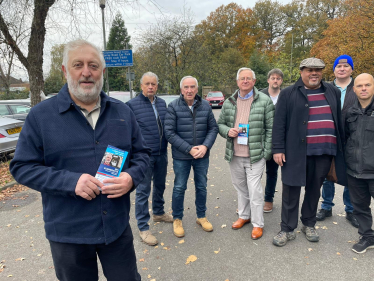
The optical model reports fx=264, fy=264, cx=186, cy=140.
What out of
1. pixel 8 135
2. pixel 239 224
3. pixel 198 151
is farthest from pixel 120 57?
pixel 239 224

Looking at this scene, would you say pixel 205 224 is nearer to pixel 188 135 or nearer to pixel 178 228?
pixel 178 228

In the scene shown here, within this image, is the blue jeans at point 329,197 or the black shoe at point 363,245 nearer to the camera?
the black shoe at point 363,245

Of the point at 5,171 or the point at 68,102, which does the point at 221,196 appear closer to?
the point at 68,102

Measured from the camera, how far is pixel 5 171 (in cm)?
673

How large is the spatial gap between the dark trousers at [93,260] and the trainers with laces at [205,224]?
175cm

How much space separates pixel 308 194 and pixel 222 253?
1.33 m

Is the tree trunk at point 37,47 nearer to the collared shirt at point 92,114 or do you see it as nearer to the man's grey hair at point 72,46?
the man's grey hair at point 72,46

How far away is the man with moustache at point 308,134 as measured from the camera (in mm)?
3107

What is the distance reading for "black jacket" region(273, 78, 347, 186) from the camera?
312 cm

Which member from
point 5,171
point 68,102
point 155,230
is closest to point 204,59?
point 5,171

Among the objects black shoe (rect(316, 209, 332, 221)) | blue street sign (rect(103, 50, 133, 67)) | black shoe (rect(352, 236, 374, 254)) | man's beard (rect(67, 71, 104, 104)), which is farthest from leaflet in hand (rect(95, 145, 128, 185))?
blue street sign (rect(103, 50, 133, 67))

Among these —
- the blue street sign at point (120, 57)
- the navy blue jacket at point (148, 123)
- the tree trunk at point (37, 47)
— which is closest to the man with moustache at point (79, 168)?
the navy blue jacket at point (148, 123)

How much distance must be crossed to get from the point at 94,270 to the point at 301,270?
6.98ft

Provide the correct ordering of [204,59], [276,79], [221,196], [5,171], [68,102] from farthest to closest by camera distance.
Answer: [204,59] < [5,171] < [221,196] < [276,79] < [68,102]
